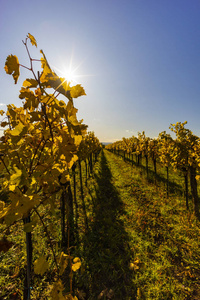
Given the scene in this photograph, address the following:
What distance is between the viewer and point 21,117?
3.52 ft

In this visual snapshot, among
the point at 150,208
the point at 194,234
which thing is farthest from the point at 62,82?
the point at 150,208

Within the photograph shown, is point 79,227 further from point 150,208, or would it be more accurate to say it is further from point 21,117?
point 21,117

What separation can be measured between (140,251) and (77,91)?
5339mm

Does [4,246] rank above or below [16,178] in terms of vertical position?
below

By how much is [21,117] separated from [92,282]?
4.35 m

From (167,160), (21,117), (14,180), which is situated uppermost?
(21,117)

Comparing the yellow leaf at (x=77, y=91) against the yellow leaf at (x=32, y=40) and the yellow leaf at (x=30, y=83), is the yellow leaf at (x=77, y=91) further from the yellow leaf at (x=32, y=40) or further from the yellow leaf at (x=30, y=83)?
the yellow leaf at (x=32, y=40)

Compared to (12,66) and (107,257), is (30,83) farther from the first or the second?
(107,257)

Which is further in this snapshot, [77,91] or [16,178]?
[77,91]

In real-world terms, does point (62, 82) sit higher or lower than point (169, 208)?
higher

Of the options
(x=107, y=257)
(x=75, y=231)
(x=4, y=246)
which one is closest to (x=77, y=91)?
(x=4, y=246)

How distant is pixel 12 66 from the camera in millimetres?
757

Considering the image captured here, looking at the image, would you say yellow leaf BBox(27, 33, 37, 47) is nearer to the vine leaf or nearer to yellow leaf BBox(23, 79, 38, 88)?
yellow leaf BBox(23, 79, 38, 88)

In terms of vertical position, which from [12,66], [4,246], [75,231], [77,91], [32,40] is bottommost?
[75,231]
